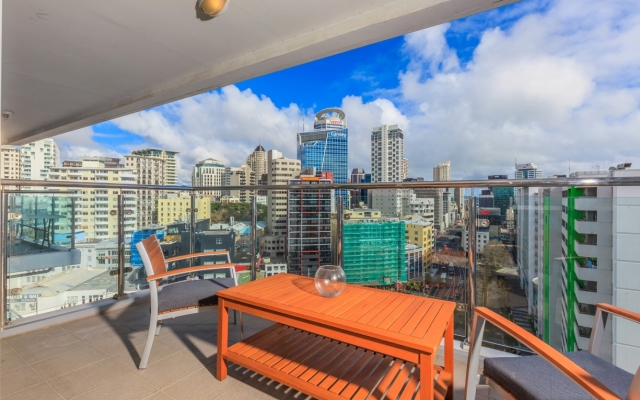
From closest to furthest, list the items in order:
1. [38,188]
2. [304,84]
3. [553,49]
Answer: [38,188] → [553,49] → [304,84]

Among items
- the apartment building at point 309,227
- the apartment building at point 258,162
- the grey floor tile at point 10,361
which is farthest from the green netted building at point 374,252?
the apartment building at point 258,162

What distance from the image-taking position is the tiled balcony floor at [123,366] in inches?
74.6

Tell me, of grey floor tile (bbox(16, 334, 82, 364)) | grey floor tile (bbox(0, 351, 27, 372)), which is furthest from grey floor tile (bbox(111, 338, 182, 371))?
grey floor tile (bbox(0, 351, 27, 372))

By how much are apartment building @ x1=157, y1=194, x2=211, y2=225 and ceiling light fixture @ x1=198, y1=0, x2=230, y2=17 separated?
2.07 meters

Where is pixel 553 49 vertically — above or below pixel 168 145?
above

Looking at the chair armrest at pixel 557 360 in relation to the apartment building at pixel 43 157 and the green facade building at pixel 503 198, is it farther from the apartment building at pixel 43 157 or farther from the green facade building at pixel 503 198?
the apartment building at pixel 43 157

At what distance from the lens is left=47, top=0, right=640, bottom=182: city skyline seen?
45.0 ft

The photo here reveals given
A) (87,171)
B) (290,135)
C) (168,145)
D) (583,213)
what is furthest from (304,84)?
(583,213)

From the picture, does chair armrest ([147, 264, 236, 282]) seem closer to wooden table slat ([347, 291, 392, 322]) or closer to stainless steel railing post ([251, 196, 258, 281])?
stainless steel railing post ([251, 196, 258, 281])

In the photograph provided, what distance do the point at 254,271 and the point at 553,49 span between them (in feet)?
Answer: 58.3

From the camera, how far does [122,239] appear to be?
136 inches

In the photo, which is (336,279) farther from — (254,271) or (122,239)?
(122,239)

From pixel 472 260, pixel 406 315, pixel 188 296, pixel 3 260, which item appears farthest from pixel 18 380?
pixel 472 260

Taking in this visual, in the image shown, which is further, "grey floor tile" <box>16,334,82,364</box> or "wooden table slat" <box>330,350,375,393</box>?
"grey floor tile" <box>16,334,82,364</box>
